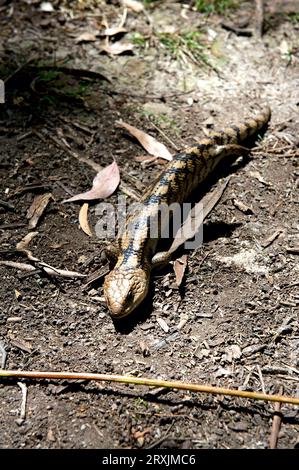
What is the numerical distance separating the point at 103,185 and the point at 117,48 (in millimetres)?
2661

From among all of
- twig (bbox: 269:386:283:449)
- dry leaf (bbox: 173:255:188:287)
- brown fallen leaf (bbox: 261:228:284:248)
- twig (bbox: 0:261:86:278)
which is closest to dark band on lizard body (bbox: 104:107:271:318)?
dry leaf (bbox: 173:255:188:287)

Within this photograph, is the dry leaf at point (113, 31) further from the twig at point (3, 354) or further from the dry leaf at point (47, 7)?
the twig at point (3, 354)

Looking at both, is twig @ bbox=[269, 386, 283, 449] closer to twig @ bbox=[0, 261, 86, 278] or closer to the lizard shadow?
the lizard shadow

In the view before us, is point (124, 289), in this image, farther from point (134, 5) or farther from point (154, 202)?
point (134, 5)

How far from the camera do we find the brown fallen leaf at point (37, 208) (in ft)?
18.2

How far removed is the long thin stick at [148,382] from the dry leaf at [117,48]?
4.74 m

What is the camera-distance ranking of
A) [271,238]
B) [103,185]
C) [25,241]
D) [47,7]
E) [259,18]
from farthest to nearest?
1. [47,7]
2. [259,18]
3. [103,185]
4. [271,238]
5. [25,241]

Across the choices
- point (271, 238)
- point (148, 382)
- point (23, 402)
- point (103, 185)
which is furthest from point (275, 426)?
point (103, 185)

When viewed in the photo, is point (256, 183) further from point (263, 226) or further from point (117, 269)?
point (117, 269)

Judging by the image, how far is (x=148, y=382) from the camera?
4.30m

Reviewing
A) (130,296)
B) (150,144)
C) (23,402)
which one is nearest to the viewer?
(23,402)

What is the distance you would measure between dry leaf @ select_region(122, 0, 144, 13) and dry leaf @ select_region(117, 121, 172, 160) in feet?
8.39

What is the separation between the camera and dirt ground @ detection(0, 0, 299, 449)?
423 centimetres

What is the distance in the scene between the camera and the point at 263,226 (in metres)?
5.66
